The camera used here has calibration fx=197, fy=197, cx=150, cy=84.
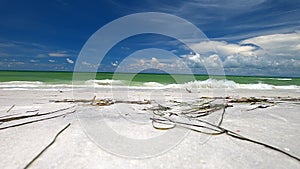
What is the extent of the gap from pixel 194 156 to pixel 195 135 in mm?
656

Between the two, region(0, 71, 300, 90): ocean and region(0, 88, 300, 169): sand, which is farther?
region(0, 71, 300, 90): ocean

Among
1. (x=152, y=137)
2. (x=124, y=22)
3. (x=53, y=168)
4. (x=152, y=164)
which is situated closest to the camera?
(x=53, y=168)

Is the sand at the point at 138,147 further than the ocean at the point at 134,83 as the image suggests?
No

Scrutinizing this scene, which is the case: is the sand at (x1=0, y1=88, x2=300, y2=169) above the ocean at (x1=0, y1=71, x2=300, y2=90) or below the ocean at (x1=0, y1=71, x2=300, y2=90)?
below

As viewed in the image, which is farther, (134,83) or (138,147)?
(134,83)

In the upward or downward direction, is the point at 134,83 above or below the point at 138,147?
above

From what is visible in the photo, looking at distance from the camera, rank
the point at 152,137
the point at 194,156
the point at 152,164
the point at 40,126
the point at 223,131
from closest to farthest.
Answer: the point at 152,164 → the point at 194,156 → the point at 152,137 → the point at 223,131 → the point at 40,126

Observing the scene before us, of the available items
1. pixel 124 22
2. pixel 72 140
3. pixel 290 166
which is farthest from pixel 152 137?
pixel 124 22

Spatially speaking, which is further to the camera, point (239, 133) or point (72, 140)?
point (239, 133)

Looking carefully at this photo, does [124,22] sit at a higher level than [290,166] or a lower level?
higher

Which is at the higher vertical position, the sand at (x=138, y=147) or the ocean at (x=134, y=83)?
the ocean at (x=134, y=83)

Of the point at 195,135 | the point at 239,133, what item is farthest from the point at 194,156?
the point at 239,133

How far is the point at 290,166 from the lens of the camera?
1697mm

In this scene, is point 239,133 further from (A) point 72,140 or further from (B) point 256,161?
(A) point 72,140
